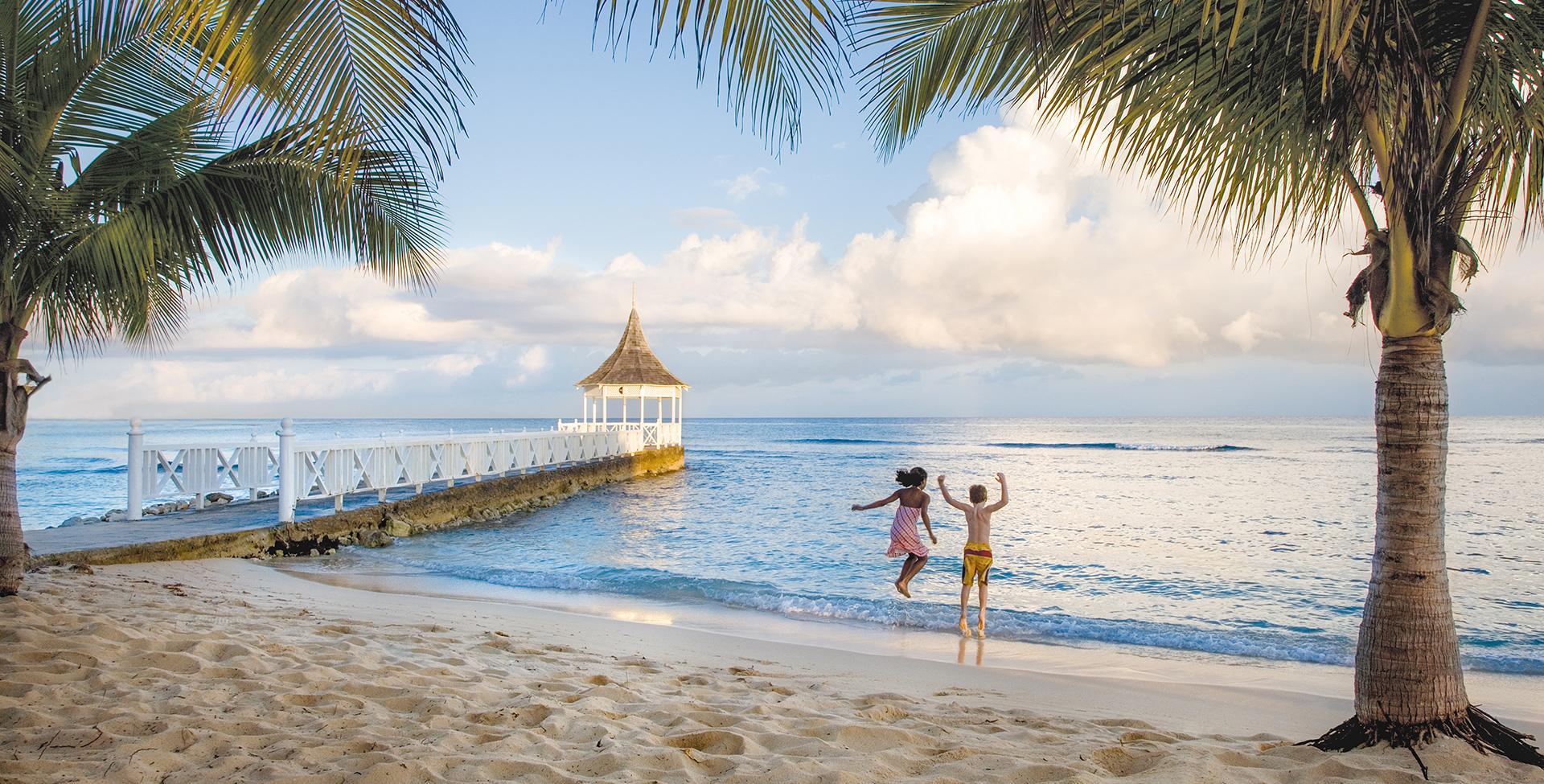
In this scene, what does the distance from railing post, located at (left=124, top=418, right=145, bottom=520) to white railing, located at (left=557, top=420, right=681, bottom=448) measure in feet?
62.7

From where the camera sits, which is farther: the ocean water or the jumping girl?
the ocean water

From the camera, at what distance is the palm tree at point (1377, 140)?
124 inches

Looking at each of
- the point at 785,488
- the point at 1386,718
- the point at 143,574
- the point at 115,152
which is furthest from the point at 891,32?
the point at 785,488

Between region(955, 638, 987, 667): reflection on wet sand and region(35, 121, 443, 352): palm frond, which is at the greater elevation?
region(35, 121, 443, 352): palm frond

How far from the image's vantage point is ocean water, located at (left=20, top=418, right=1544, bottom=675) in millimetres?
9961

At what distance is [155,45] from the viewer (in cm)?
565

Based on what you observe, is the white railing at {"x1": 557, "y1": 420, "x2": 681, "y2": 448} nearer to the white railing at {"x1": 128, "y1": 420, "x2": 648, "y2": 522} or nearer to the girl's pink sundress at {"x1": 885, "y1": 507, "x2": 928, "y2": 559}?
the white railing at {"x1": 128, "y1": 420, "x2": 648, "y2": 522}

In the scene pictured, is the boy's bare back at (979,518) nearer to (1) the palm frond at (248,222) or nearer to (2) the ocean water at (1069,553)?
(2) the ocean water at (1069,553)

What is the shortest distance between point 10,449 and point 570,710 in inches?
195

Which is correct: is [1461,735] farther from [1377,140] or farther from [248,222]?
[248,222]

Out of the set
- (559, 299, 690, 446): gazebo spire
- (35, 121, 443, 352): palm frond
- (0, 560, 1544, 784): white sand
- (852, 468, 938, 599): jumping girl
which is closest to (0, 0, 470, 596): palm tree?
(35, 121, 443, 352): palm frond

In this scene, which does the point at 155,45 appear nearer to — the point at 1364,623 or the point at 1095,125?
the point at 1095,125

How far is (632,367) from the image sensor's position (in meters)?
32.6

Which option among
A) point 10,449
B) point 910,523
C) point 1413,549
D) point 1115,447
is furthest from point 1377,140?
point 1115,447
